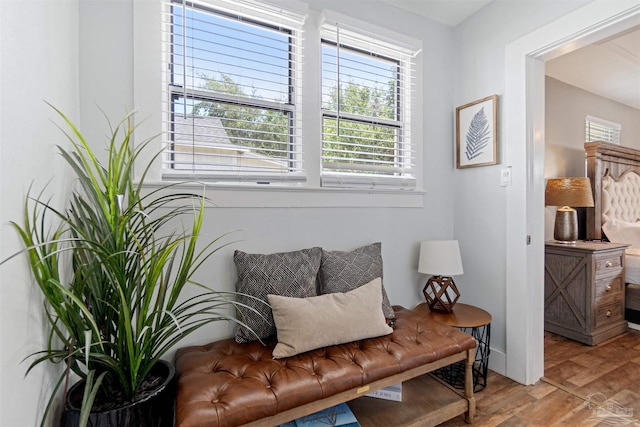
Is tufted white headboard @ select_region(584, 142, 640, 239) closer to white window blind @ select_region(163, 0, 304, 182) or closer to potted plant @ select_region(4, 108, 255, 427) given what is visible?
white window blind @ select_region(163, 0, 304, 182)

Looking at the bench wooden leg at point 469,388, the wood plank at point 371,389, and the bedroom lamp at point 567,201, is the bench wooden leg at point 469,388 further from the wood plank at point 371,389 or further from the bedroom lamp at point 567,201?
the bedroom lamp at point 567,201

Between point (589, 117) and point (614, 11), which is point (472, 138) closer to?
point (614, 11)

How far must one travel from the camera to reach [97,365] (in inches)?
46.3

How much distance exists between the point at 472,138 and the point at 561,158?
184 centimetres

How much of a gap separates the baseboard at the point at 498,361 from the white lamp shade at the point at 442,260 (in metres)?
0.67

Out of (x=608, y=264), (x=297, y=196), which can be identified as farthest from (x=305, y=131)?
(x=608, y=264)

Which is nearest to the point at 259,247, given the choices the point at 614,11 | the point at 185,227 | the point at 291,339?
the point at 185,227

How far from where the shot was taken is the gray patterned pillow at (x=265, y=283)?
166 centimetres

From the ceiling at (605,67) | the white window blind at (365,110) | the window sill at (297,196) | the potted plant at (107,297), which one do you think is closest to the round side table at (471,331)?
the window sill at (297,196)

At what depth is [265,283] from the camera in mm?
1687

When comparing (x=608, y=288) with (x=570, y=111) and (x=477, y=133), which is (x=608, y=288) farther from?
(x=570, y=111)

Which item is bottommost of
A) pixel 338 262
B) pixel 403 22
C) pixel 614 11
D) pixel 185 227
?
pixel 338 262

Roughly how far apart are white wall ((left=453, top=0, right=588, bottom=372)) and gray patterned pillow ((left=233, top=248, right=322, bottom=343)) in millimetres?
1350

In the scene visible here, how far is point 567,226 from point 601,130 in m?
2.05
